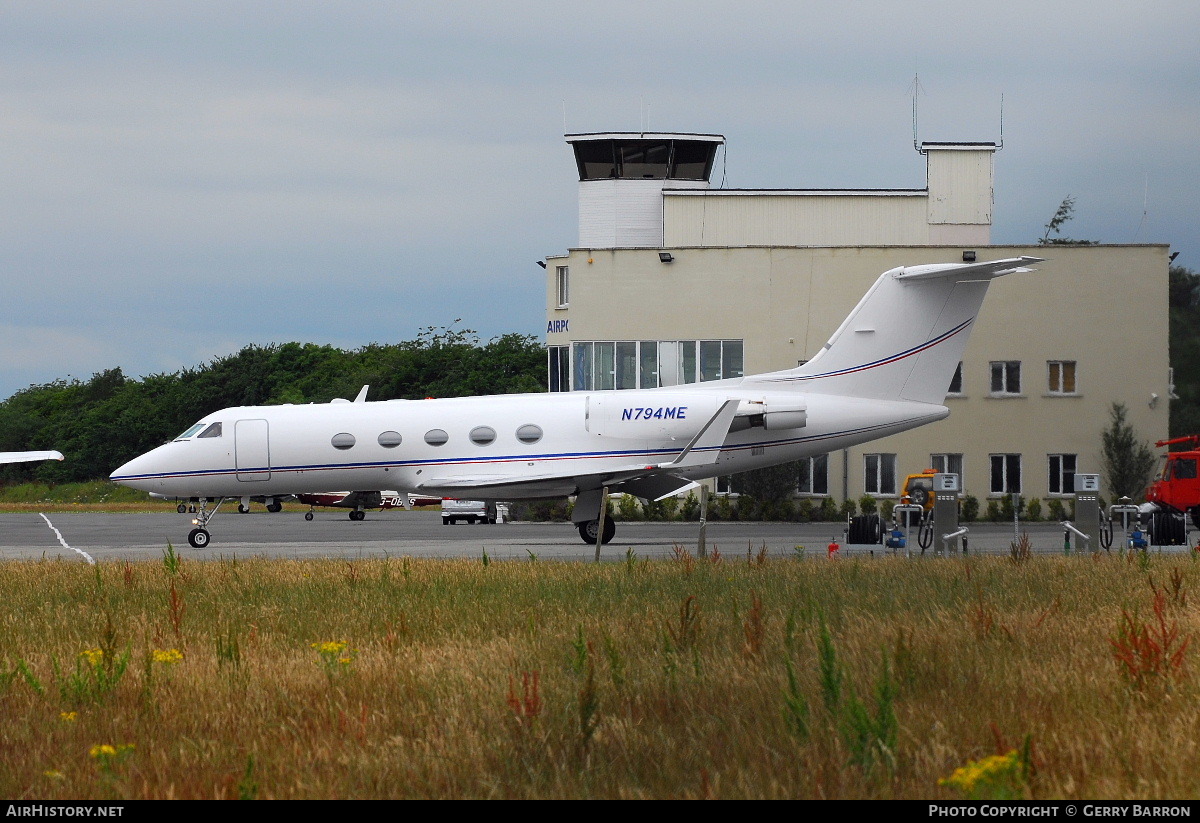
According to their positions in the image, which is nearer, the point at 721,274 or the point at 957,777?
the point at 957,777

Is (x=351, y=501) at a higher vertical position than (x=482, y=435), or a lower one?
lower

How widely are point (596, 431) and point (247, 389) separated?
66.9m

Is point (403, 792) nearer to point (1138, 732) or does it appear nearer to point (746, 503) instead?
point (1138, 732)

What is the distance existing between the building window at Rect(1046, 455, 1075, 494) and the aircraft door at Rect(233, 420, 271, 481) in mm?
27862

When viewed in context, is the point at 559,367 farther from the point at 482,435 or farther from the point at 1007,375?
the point at 482,435

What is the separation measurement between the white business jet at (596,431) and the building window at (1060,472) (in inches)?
739

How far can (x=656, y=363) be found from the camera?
4422 cm

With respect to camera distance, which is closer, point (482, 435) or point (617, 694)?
point (617, 694)

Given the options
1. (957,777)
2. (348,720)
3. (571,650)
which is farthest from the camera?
(571,650)

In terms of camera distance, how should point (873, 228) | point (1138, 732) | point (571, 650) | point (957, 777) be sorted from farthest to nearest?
point (873, 228) < point (571, 650) < point (1138, 732) < point (957, 777)

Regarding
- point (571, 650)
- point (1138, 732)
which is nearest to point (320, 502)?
point (571, 650)

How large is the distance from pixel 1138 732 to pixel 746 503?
122 feet

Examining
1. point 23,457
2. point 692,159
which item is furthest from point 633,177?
point 23,457

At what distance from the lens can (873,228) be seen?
49969 mm
